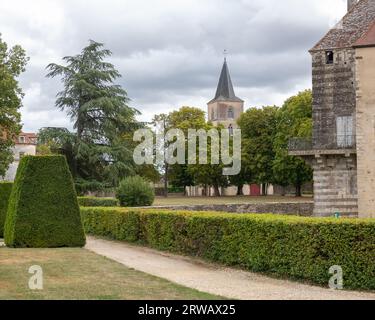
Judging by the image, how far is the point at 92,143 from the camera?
1807 inches

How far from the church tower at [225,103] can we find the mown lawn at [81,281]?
342 ft

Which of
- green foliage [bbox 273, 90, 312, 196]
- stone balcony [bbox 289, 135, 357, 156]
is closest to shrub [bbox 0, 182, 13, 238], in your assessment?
stone balcony [bbox 289, 135, 357, 156]

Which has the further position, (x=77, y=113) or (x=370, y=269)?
(x=77, y=113)

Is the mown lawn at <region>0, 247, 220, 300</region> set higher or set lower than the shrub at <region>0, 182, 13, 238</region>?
lower

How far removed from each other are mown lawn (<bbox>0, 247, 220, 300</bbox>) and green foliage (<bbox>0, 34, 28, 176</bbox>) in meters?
26.7

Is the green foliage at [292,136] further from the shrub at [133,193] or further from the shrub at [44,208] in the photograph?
the shrub at [44,208]

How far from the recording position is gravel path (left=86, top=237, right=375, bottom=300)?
11.7m

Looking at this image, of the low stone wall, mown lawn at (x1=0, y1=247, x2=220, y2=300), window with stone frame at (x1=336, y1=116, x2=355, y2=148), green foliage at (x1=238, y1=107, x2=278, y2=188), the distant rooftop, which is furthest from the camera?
the distant rooftop

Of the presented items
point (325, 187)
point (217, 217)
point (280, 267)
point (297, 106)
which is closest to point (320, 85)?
point (325, 187)

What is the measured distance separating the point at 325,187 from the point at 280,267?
62.0ft

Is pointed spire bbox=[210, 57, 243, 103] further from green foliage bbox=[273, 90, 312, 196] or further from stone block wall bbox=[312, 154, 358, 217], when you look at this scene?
stone block wall bbox=[312, 154, 358, 217]

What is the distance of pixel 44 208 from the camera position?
1952cm

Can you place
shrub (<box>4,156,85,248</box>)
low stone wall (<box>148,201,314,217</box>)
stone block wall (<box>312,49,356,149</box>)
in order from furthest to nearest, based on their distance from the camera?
1. low stone wall (<box>148,201,314,217</box>)
2. stone block wall (<box>312,49,356,149</box>)
3. shrub (<box>4,156,85,248</box>)
